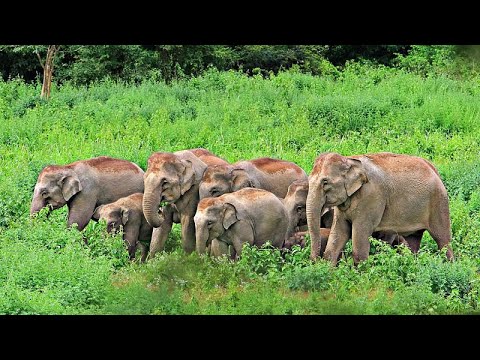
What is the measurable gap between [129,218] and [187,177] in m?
0.72

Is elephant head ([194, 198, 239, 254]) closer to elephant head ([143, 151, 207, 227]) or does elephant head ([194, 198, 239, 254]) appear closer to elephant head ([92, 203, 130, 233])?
elephant head ([143, 151, 207, 227])

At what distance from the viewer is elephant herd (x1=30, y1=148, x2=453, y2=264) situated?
9.75 meters

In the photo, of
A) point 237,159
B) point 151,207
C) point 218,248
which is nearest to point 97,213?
point 151,207

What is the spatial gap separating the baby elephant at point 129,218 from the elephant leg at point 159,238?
18 centimetres

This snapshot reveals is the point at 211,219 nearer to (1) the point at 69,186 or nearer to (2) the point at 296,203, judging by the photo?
(2) the point at 296,203

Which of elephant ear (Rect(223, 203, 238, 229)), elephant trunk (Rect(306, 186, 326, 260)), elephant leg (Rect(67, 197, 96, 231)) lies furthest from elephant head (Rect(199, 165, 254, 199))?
elephant leg (Rect(67, 197, 96, 231))

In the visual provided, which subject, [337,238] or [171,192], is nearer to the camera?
[337,238]

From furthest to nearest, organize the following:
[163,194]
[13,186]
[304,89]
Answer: [304,89] → [13,186] → [163,194]

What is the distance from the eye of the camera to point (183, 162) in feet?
34.1

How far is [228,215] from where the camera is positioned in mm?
9812

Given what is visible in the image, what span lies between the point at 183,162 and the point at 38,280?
7.27 ft

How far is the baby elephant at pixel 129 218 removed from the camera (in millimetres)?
10341

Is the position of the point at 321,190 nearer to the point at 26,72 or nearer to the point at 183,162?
the point at 183,162

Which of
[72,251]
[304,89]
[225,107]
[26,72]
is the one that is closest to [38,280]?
[72,251]
